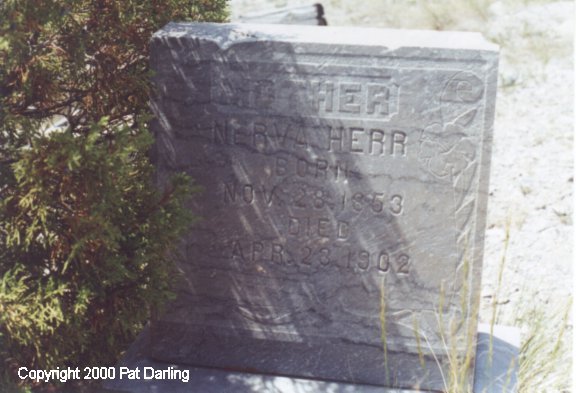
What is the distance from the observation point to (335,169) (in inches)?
136

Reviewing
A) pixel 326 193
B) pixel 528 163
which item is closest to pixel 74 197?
pixel 326 193

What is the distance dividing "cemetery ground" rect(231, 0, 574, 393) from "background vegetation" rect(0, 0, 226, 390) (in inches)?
56.8

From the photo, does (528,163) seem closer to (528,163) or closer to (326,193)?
(528,163)

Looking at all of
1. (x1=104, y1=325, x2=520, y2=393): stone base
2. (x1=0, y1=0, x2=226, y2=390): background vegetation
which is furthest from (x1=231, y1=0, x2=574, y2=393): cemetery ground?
(x1=0, y1=0, x2=226, y2=390): background vegetation

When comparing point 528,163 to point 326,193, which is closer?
point 326,193

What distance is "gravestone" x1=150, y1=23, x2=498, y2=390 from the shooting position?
3.32m

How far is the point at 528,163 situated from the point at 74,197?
Result: 165 inches

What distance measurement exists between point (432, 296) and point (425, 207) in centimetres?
40

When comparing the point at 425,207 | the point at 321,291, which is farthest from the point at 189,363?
the point at 425,207

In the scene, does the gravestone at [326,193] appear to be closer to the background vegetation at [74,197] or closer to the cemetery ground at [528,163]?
the background vegetation at [74,197]

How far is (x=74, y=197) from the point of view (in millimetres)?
3072

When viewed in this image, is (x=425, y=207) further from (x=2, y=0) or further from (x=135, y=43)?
(x=2, y=0)

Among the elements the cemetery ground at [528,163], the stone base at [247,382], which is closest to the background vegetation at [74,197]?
the stone base at [247,382]

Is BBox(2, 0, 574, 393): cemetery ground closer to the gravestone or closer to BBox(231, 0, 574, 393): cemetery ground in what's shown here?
Answer: BBox(231, 0, 574, 393): cemetery ground
